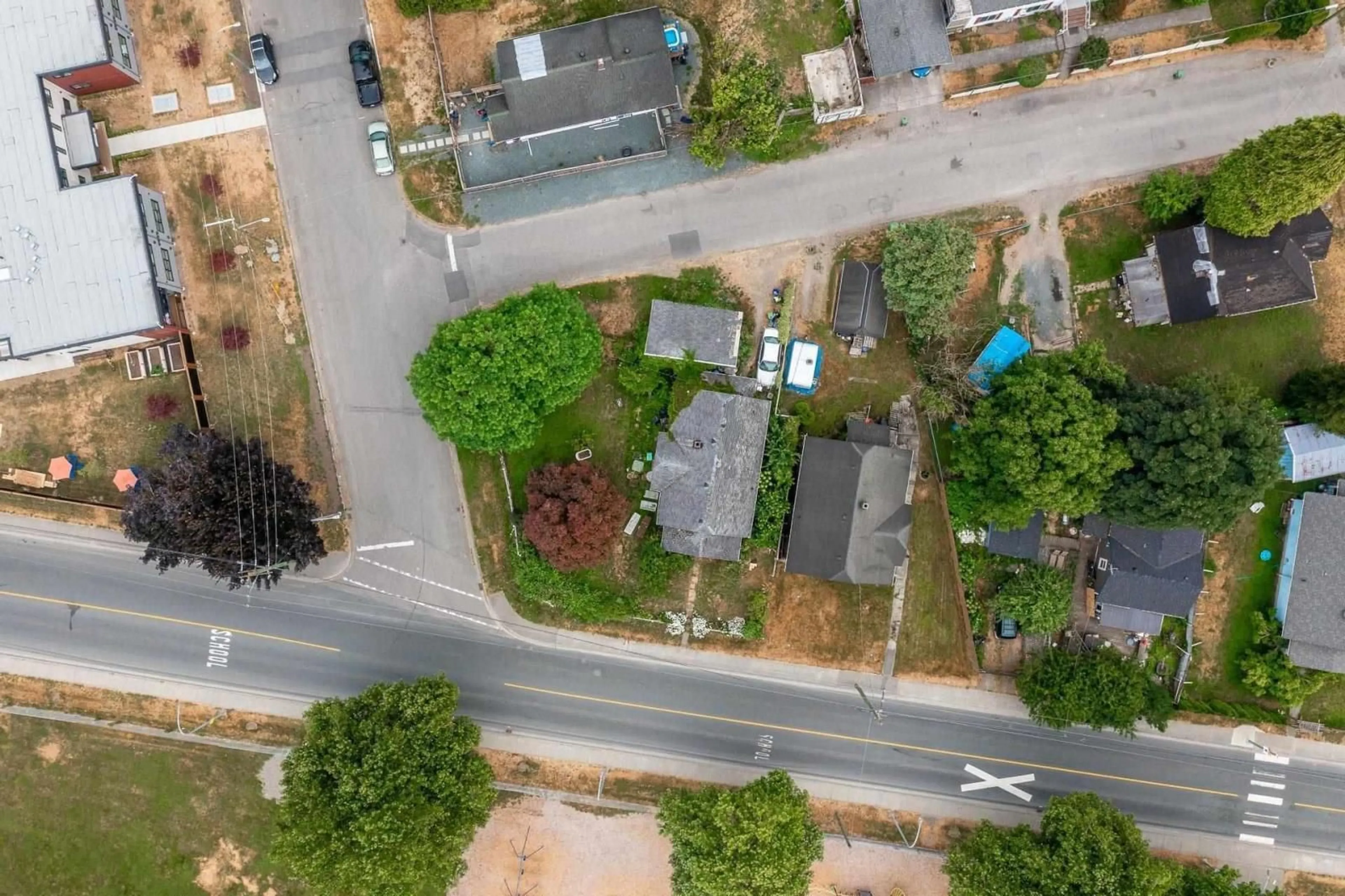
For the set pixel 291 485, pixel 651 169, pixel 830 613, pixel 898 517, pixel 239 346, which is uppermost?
pixel 651 169

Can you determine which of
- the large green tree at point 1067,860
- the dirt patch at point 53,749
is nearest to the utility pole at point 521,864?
the large green tree at point 1067,860

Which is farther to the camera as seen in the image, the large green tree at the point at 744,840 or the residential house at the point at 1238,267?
the residential house at the point at 1238,267

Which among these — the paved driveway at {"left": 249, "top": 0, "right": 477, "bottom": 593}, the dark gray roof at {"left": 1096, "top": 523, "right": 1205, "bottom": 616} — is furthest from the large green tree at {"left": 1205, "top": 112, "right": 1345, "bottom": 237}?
the paved driveway at {"left": 249, "top": 0, "right": 477, "bottom": 593}

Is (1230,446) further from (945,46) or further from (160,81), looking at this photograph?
(160,81)

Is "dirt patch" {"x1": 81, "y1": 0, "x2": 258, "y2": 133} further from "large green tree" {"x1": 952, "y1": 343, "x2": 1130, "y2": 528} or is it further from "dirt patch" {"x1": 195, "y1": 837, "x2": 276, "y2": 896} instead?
"large green tree" {"x1": 952, "y1": 343, "x2": 1130, "y2": 528}

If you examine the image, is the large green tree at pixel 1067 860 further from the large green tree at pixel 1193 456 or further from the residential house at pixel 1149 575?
the large green tree at pixel 1193 456

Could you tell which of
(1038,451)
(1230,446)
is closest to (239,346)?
(1038,451)

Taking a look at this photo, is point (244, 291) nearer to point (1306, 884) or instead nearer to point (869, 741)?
point (869, 741)
